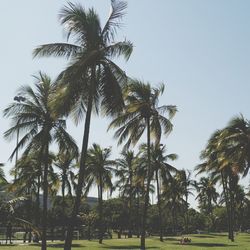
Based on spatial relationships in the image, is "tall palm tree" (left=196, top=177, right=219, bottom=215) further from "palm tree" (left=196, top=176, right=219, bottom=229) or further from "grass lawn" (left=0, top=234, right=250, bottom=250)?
"grass lawn" (left=0, top=234, right=250, bottom=250)

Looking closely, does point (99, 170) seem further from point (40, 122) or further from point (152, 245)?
point (40, 122)

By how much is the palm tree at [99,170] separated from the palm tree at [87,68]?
30944 millimetres

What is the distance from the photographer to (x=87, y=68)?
22047mm

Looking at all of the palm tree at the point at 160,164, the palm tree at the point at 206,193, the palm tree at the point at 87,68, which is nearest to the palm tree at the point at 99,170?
the palm tree at the point at 160,164

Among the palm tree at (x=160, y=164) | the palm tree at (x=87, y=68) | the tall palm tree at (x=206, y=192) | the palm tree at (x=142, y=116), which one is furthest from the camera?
the tall palm tree at (x=206, y=192)

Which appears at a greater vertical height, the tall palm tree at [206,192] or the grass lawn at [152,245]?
the tall palm tree at [206,192]

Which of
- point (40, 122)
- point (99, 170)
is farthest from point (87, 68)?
point (99, 170)

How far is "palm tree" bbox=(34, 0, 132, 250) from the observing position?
21.3 m

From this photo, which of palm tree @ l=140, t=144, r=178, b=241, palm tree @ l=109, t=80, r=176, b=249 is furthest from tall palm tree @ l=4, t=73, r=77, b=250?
palm tree @ l=140, t=144, r=178, b=241

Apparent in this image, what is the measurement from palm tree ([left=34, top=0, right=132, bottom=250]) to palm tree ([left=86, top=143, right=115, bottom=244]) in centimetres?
3094

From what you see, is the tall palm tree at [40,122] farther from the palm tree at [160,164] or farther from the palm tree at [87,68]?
the palm tree at [160,164]

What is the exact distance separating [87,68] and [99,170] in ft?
108

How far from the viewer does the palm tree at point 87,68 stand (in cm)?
2127

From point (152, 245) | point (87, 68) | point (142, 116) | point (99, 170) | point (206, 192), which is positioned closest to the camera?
point (87, 68)
